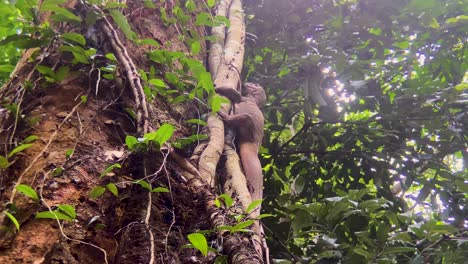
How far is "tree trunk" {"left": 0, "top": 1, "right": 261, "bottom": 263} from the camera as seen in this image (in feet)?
4.04

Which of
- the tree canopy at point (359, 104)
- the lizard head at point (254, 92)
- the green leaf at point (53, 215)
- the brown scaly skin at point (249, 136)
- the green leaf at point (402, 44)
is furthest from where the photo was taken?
the green leaf at point (402, 44)

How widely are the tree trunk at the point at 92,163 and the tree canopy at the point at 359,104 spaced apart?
87 cm

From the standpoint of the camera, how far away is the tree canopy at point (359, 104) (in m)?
3.09

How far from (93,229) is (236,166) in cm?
92

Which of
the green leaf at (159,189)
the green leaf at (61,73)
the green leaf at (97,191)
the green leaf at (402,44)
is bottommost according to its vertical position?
the green leaf at (97,191)

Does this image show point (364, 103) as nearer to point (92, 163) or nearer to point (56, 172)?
point (92, 163)

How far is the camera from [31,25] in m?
1.81

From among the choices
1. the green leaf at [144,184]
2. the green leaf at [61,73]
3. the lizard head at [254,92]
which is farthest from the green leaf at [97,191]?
the lizard head at [254,92]

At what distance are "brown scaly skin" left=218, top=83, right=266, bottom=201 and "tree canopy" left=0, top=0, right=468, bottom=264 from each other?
1.62ft

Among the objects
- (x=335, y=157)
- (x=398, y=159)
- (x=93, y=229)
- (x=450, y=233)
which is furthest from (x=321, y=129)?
(x=93, y=229)

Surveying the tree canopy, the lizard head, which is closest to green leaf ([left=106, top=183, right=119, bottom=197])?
the tree canopy

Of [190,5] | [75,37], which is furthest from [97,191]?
[190,5]

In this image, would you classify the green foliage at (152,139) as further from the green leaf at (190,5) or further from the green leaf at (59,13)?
the green leaf at (190,5)

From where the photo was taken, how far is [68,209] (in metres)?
1.20
